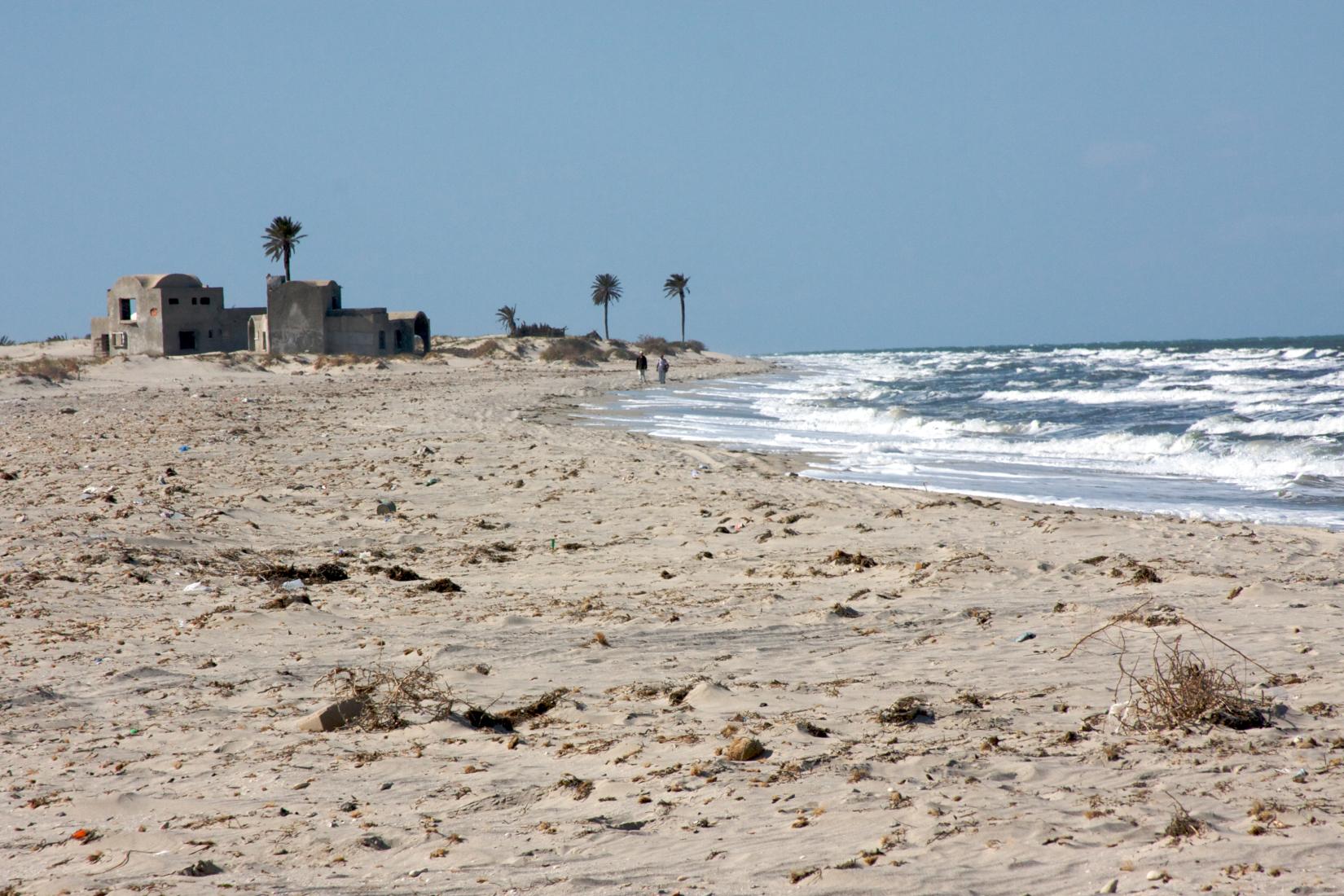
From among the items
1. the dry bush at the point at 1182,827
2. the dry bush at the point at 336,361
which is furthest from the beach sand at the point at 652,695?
the dry bush at the point at 336,361

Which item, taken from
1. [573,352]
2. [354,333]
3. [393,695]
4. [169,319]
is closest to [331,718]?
[393,695]

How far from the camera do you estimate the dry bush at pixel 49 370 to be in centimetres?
3219

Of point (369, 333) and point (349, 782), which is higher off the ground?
point (369, 333)

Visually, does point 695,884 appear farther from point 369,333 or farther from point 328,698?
point 369,333

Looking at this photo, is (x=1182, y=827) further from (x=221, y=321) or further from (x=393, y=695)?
(x=221, y=321)

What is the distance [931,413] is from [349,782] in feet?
85.7

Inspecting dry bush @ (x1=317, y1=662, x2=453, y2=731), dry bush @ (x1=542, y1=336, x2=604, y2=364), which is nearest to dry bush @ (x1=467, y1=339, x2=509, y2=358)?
dry bush @ (x1=542, y1=336, x2=604, y2=364)

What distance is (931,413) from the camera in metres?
29.0

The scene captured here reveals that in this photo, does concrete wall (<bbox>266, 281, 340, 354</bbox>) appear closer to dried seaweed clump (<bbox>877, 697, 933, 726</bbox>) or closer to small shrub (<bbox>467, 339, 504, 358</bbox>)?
small shrub (<bbox>467, 339, 504, 358</bbox>)

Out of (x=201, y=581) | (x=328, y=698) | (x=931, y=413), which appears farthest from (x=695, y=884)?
(x=931, y=413)

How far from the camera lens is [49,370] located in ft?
115

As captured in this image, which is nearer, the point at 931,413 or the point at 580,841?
the point at 580,841

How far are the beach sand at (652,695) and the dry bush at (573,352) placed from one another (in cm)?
5316

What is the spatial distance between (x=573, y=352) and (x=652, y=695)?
6215 centimetres
